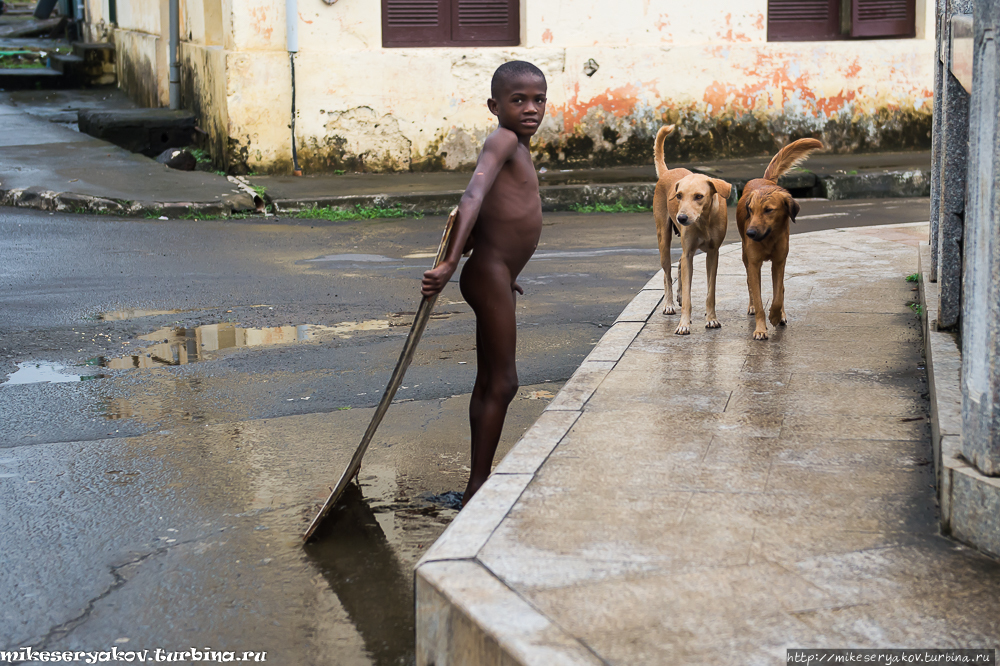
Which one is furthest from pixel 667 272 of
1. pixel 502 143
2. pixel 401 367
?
pixel 401 367

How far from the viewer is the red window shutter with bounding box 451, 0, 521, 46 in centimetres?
1396

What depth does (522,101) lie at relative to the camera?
3887mm

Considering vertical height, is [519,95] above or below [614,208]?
above

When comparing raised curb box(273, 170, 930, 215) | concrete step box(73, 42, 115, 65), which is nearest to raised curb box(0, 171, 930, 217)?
raised curb box(273, 170, 930, 215)

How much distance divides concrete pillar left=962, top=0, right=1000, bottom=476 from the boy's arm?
1.53 m

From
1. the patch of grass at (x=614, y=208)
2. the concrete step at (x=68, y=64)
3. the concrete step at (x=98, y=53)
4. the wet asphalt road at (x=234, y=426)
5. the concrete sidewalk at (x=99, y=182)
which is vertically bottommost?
the wet asphalt road at (x=234, y=426)

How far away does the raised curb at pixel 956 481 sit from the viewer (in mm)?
2963

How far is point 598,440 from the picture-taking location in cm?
396

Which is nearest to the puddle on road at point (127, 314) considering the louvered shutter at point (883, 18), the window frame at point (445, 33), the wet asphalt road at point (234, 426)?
the wet asphalt road at point (234, 426)

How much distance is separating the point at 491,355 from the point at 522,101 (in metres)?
0.93

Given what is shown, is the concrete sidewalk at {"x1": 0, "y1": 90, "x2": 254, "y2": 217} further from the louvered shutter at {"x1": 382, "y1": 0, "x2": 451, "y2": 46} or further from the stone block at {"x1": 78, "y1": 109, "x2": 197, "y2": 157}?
the louvered shutter at {"x1": 382, "y1": 0, "x2": 451, "y2": 46}

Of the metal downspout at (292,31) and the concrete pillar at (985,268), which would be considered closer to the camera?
the concrete pillar at (985,268)

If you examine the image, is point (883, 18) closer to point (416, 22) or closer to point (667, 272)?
point (416, 22)

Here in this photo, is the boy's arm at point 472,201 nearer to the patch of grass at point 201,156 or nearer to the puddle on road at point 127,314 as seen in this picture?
the puddle on road at point 127,314
